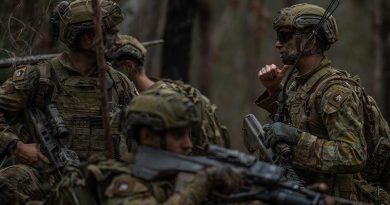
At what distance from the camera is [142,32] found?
15.0 meters

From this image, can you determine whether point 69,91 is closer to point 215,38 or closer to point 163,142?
point 163,142

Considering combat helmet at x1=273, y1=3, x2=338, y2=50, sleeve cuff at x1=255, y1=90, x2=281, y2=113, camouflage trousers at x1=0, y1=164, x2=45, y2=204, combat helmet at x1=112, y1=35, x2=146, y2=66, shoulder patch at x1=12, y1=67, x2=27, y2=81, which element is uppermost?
combat helmet at x1=273, y1=3, x2=338, y2=50

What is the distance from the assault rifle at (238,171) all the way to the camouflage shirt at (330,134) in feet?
4.52

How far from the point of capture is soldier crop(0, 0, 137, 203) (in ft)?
23.1

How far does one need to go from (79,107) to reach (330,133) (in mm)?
2014

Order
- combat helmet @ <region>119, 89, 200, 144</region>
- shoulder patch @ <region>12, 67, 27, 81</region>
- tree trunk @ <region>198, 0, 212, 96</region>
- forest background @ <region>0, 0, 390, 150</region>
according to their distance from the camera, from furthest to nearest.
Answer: tree trunk @ <region>198, 0, 212, 96</region> → forest background @ <region>0, 0, 390, 150</region> → shoulder patch @ <region>12, 67, 27, 81</region> → combat helmet @ <region>119, 89, 200, 144</region>

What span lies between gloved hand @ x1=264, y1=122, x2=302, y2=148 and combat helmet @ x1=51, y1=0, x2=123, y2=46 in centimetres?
165

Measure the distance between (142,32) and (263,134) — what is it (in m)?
8.35

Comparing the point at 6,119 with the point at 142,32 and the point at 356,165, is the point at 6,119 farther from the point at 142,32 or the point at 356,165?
the point at 142,32

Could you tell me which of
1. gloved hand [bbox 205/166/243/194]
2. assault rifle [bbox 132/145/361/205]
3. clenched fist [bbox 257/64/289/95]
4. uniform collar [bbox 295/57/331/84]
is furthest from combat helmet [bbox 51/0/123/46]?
gloved hand [bbox 205/166/243/194]

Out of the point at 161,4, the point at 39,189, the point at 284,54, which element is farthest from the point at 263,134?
the point at 161,4

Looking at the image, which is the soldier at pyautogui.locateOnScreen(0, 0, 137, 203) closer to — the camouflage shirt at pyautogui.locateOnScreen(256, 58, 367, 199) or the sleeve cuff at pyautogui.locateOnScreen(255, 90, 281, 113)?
the sleeve cuff at pyautogui.locateOnScreen(255, 90, 281, 113)

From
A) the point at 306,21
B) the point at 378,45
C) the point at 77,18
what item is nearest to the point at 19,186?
the point at 77,18

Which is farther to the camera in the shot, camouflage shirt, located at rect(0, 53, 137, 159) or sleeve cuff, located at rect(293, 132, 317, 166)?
camouflage shirt, located at rect(0, 53, 137, 159)
